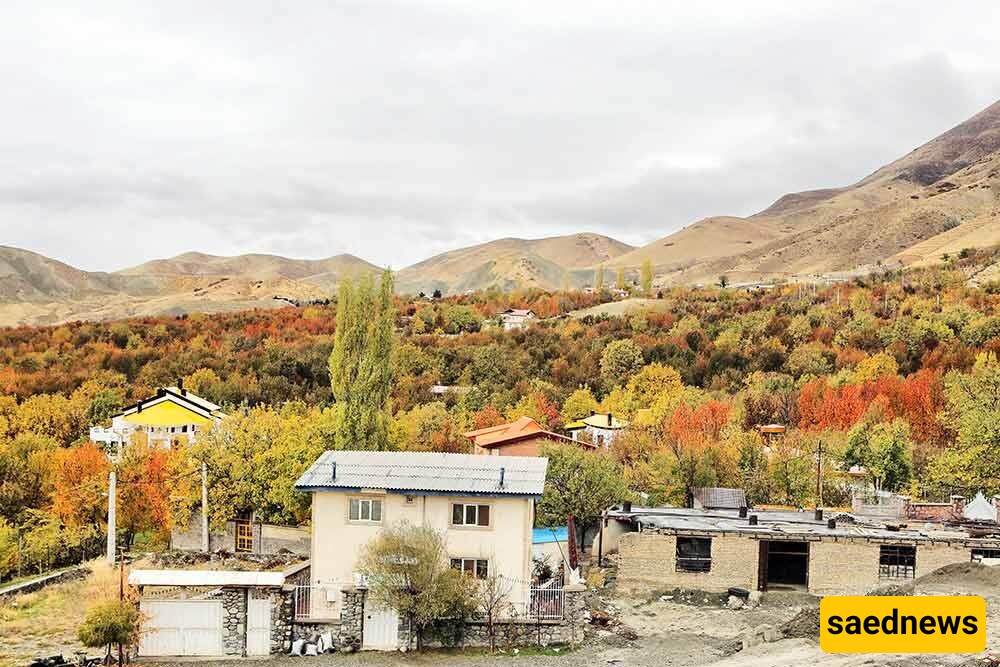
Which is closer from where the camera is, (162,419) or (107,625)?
(107,625)

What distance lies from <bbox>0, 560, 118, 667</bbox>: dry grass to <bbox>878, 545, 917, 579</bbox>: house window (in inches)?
819

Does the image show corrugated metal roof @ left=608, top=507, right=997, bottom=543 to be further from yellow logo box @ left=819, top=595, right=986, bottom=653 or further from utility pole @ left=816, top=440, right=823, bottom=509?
yellow logo box @ left=819, top=595, right=986, bottom=653

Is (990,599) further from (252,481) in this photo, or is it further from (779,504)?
(252,481)

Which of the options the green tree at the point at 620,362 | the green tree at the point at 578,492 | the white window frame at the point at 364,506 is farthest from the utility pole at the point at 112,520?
the green tree at the point at 620,362

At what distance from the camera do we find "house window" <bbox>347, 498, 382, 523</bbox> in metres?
22.9

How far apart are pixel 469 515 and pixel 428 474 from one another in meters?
1.62

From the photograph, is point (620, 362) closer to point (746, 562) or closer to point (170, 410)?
point (170, 410)

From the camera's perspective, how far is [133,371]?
260 ft

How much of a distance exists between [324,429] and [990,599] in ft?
76.2

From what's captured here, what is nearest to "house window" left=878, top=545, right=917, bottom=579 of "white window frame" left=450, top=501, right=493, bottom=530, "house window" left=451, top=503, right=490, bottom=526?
"white window frame" left=450, top=501, right=493, bottom=530

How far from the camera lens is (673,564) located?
25469 mm

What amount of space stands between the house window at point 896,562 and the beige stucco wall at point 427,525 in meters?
10.6

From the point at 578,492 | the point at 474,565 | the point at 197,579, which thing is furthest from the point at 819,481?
the point at 197,579

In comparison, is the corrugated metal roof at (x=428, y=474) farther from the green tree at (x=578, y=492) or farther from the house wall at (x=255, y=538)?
the house wall at (x=255, y=538)
